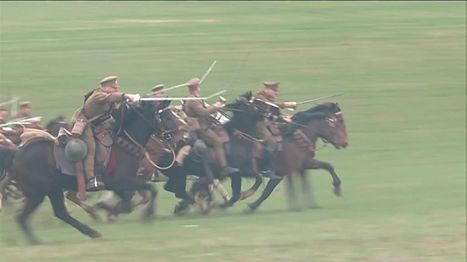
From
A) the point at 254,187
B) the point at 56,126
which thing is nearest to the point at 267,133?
the point at 254,187

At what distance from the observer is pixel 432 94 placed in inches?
1416

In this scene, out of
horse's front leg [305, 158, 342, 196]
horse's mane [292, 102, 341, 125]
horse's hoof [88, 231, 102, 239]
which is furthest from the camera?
horse's mane [292, 102, 341, 125]

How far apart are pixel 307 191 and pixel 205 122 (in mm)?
2176

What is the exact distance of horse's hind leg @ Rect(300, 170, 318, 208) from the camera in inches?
818

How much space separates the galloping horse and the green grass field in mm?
362

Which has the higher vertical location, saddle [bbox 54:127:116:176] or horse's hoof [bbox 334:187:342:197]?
saddle [bbox 54:127:116:176]

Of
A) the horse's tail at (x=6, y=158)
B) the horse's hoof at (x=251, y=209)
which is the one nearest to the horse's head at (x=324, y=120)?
the horse's hoof at (x=251, y=209)

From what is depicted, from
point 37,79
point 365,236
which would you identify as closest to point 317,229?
point 365,236

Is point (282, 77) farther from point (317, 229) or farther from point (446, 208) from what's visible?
point (317, 229)

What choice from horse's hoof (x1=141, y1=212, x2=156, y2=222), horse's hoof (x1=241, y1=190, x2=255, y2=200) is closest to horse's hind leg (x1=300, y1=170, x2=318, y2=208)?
horse's hoof (x1=241, y1=190, x2=255, y2=200)

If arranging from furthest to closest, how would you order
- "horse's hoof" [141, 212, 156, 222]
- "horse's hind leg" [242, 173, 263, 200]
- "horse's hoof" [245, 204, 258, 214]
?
"horse's hind leg" [242, 173, 263, 200]
"horse's hoof" [245, 204, 258, 214]
"horse's hoof" [141, 212, 156, 222]

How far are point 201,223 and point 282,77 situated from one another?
19822 millimetres

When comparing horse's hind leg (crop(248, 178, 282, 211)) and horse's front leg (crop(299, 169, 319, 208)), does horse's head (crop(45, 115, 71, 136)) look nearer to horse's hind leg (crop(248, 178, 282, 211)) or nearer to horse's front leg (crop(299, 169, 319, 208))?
horse's hind leg (crop(248, 178, 282, 211))

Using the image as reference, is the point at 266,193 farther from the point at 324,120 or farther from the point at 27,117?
the point at 27,117
